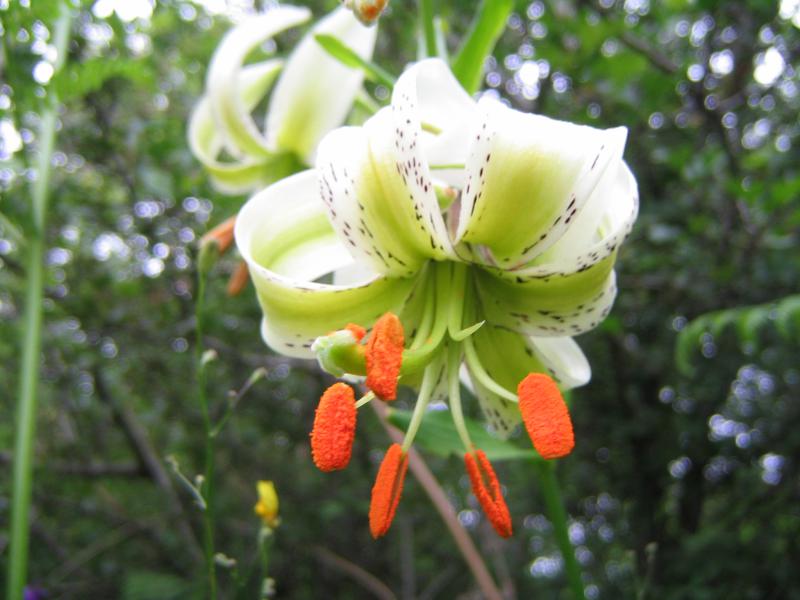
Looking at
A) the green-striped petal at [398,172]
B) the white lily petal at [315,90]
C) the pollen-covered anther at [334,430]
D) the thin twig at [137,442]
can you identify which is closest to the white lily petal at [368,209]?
the green-striped petal at [398,172]

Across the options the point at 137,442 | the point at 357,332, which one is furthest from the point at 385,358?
the point at 137,442

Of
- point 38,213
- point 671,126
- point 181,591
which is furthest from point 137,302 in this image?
point 671,126

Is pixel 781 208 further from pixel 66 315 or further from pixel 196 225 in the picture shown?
pixel 66 315

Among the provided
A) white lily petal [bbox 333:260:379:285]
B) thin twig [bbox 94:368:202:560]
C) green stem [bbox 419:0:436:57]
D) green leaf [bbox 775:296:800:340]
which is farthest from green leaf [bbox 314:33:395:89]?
thin twig [bbox 94:368:202:560]

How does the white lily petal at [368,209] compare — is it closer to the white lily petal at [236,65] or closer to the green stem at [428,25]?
the green stem at [428,25]

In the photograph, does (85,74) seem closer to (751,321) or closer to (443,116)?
(443,116)

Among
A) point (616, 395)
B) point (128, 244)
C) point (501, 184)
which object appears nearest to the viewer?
point (501, 184)

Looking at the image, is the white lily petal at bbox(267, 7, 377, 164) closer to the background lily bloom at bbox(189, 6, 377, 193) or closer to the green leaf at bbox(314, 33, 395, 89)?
the background lily bloom at bbox(189, 6, 377, 193)
